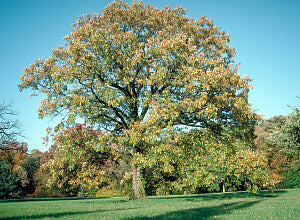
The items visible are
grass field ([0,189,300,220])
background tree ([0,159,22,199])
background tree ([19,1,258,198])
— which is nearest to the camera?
grass field ([0,189,300,220])

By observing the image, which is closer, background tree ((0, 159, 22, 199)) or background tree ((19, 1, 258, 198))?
background tree ((19, 1, 258, 198))

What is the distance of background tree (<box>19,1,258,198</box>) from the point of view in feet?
46.2

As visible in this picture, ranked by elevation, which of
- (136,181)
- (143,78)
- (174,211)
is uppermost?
(143,78)

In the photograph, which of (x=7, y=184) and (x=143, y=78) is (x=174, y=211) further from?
(x=7, y=184)

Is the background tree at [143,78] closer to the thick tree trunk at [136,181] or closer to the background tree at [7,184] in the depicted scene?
the thick tree trunk at [136,181]

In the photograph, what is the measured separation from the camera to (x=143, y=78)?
16719 mm

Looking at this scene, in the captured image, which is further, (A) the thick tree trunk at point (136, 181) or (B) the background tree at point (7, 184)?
(B) the background tree at point (7, 184)

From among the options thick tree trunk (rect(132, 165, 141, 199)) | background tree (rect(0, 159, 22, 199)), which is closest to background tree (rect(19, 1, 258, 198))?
thick tree trunk (rect(132, 165, 141, 199))

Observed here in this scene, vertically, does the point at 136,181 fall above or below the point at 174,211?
above

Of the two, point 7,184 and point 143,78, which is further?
point 7,184

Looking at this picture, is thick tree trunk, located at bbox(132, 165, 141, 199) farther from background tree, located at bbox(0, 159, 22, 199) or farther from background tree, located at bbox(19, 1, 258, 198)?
background tree, located at bbox(0, 159, 22, 199)

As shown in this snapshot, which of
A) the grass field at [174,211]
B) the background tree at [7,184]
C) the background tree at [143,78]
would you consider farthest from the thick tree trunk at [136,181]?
the background tree at [7,184]

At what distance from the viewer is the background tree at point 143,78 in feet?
46.2

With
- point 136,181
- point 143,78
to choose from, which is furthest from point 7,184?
point 143,78
